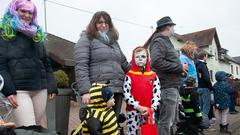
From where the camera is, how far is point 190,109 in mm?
7172

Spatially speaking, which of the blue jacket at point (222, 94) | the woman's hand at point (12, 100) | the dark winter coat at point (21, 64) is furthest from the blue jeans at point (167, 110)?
the blue jacket at point (222, 94)

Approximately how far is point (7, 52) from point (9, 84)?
389 mm

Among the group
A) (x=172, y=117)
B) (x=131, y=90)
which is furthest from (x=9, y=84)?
(x=172, y=117)

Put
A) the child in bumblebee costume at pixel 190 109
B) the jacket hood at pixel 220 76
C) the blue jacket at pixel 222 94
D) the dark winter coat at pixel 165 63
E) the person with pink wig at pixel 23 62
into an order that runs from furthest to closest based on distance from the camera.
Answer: the jacket hood at pixel 220 76 → the blue jacket at pixel 222 94 → the child in bumblebee costume at pixel 190 109 → the dark winter coat at pixel 165 63 → the person with pink wig at pixel 23 62

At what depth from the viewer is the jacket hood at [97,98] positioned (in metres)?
4.46

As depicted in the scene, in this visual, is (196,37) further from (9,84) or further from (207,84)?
(9,84)

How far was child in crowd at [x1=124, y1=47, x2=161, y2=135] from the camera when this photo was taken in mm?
5285

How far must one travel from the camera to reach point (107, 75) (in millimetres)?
4766

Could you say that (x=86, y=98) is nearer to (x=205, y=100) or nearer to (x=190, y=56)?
(x=190, y=56)

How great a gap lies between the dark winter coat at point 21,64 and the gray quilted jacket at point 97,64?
18.4 inches

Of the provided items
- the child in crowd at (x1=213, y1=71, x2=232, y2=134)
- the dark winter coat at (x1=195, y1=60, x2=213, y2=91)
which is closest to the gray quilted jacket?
the dark winter coat at (x1=195, y1=60, x2=213, y2=91)

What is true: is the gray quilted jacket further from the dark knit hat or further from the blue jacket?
the blue jacket

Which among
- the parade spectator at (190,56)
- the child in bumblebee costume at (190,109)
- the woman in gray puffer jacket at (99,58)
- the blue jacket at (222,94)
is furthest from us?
the blue jacket at (222,94)

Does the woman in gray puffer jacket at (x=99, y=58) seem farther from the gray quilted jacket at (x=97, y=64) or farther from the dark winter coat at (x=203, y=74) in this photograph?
the dark winter coat at (x=203, y=74)
